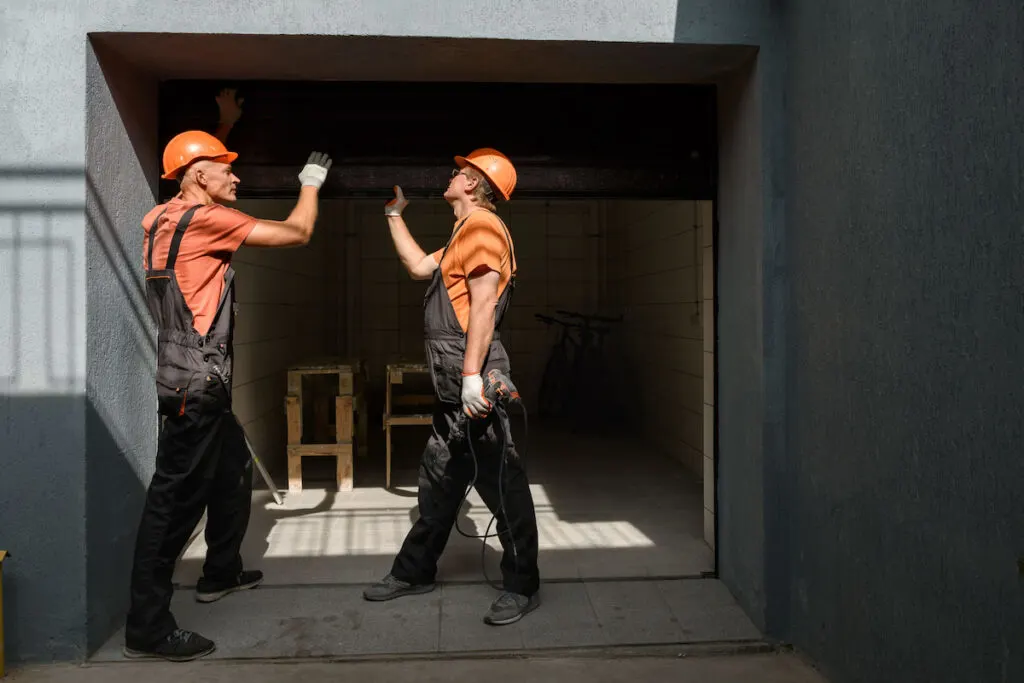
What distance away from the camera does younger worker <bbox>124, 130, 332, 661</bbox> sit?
271 cm

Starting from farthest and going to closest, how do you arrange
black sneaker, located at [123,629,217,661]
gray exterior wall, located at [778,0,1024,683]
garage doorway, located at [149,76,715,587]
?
garage doorway, located at [149,76,715,587]
black sneaker, located at [123,629,217,661]
gray exterior wall, located at [778,0,1024,683]

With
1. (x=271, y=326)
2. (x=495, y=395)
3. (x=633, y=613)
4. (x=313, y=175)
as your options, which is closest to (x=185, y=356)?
(x=313, y=175)

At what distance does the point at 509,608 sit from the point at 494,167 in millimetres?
1664

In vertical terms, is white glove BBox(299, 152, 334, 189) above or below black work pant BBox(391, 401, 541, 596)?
above

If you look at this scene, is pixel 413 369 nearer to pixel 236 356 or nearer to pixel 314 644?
pixel 236 356

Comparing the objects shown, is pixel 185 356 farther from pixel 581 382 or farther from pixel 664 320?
pixel 581 382

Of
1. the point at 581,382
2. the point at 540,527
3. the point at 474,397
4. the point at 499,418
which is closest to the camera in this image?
the point at 474,397

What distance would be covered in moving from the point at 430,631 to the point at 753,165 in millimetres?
2073

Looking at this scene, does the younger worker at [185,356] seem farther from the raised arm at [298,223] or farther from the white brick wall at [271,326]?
the white brick wall at [271,326]

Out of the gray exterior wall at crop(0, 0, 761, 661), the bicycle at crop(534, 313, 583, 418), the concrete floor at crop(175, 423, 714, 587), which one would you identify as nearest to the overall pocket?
the concrete floor at crop(175, 423, 714, 587)

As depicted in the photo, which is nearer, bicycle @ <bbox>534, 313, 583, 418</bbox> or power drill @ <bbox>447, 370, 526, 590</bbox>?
power drill @ <bbox>447, 370, 526, 590</bbox>

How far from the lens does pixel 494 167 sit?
3.05 meters

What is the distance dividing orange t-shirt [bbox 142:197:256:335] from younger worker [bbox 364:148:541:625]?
752 mm

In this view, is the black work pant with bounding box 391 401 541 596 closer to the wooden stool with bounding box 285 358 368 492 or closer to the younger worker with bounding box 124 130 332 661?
the younger worker with bounding box 124 130 332 661
